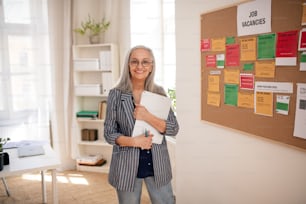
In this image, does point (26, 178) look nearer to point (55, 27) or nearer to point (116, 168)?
point (55, 27)

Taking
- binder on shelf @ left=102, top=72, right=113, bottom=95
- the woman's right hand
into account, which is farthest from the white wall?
binder on shelf @ left=102, top=72, right=113, bottom=95

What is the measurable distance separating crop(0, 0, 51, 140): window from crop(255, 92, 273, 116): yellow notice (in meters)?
3.03

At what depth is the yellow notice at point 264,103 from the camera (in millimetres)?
1764

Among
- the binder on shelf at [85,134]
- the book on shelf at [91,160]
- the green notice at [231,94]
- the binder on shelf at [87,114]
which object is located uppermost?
the green notice at [231,94]

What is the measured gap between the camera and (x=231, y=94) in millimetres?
2117

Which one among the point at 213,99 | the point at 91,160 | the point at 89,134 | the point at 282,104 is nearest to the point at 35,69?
the point at 89,134

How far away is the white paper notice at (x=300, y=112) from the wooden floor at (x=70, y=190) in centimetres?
200

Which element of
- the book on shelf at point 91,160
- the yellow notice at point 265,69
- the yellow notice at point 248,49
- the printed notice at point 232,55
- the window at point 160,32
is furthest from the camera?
the book on shelf at point 91,160

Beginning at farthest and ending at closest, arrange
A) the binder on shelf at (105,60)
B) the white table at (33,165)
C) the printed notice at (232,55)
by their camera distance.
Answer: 1. the binder on shelf at (105,60)
2. the white table at (33,165)
3. the printed notice at (232,55)

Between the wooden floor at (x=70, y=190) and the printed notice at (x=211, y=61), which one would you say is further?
the wooden floor at (x=70, y=190)

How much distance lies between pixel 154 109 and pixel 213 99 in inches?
29.7

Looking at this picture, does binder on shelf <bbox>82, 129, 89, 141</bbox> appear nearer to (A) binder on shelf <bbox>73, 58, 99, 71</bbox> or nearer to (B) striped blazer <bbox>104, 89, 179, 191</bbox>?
(A) binder on shelf <bbox>73, 58, 99, 71</bbox>

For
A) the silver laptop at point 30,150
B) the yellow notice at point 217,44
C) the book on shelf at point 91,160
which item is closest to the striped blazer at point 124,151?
the yellow notice at point 217,44

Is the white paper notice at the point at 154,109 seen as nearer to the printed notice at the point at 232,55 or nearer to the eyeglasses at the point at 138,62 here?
the eyeglasses at the point at 138,62
